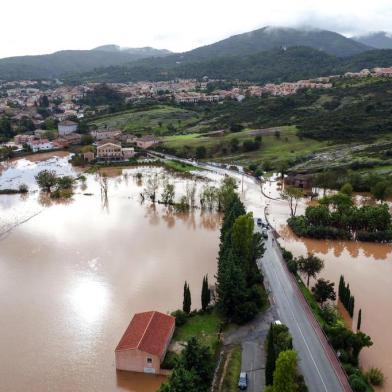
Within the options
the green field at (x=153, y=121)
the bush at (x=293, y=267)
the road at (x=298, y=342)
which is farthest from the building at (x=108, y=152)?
the bush at (x=293, y=267)

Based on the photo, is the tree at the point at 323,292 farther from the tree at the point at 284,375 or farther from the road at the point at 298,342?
the tree at the point at 284,375

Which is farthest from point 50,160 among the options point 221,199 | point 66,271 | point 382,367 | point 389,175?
point 382,367

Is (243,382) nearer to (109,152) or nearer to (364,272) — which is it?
(364,272)

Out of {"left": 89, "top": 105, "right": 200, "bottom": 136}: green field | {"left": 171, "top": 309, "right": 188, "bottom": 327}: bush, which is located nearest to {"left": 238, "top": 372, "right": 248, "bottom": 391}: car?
{"left": 171, "top": 309, "right": 188, "bottom": 327}: bush

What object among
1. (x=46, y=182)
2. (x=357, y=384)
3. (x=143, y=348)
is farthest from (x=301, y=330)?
(x=46, y=182)

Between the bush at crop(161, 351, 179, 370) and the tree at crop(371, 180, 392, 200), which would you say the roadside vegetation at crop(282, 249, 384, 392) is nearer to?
the bush at crop(161, 351, 179, 370)

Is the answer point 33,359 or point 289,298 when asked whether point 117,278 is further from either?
point 289,298
